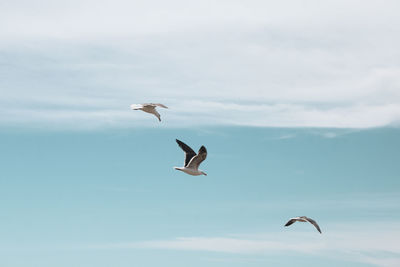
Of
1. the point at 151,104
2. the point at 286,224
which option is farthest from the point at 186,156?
the point at 286,224

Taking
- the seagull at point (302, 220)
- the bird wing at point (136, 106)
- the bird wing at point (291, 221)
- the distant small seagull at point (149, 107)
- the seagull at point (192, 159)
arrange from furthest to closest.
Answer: the bird wing at point (136, 106)
the distant small seagull at point (149, 107)
the seagull at point (192, 159)
the bird wing at point (291, 221)
the seagull at point (302, 220)

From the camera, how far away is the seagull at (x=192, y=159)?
175 feet

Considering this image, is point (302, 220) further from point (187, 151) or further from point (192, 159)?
point (187, 151)

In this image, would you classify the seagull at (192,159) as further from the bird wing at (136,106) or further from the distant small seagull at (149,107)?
the bird wing at (136,106)

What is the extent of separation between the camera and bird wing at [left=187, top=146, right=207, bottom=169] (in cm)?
5322

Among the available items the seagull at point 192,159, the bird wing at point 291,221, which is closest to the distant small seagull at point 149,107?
the seagull at point 192,159

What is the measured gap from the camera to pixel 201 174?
2186 inches

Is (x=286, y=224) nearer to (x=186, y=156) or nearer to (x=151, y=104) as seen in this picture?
(x=186, y=156)

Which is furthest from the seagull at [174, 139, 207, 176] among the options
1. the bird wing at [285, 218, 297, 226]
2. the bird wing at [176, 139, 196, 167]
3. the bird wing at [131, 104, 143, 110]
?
the bird wing at [285, 218, 297, 226]

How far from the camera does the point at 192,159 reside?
53812 mm

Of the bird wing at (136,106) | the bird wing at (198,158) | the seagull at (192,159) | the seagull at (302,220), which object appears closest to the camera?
the seagull at (302,220)

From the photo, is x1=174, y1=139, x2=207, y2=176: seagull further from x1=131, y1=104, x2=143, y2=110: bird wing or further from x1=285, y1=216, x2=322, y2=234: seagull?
x1=285, y1=216, x2=322, y2=234: seagull

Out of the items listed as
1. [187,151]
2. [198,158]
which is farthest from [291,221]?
[187,151]

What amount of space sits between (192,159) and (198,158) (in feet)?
1.77
